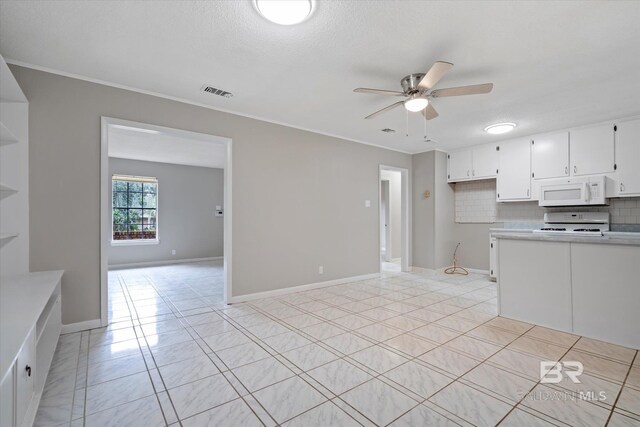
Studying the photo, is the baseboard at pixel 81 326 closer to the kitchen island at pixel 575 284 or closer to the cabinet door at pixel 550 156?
the kitchen island at pixel 575 284

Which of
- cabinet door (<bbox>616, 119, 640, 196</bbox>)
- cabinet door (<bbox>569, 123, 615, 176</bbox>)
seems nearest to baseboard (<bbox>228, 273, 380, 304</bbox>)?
cabinet door (<bbox>569, 123, 615, 176</bbox>)

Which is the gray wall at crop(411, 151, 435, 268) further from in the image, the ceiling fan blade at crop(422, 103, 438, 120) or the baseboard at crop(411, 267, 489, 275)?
the ceiling fan blade at crop(422, 103, 438, 120)

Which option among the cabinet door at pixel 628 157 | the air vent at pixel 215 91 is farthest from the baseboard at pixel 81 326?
the cabinet door at pixel 628 157

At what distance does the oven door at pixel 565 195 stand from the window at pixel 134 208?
8.35 meters

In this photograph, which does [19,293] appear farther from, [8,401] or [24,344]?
[8,401]

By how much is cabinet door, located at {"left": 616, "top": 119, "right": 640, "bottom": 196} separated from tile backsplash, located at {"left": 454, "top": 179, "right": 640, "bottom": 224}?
389 millimetres

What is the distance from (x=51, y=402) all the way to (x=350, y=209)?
14.4 feet

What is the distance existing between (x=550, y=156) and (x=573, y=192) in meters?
0.71

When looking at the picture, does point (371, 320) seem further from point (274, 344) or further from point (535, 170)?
point (535, 170)

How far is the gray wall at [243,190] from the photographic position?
2.91 meters

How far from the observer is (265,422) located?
1.72 meters

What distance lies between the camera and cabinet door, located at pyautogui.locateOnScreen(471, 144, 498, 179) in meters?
5.68

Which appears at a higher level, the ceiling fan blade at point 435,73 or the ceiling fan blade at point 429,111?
the ceiling fan blade at point 435,73

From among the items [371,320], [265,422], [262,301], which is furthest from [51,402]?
[371,320]
